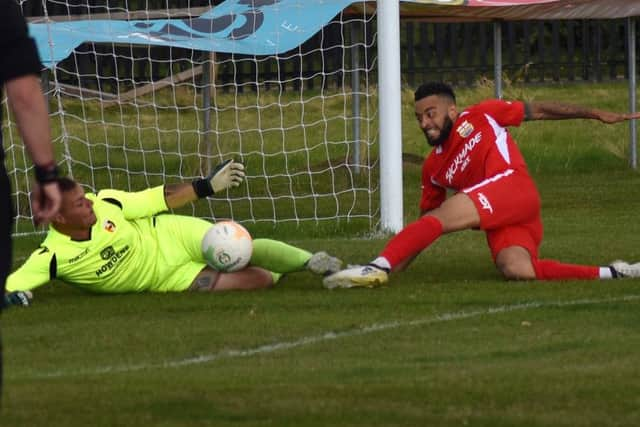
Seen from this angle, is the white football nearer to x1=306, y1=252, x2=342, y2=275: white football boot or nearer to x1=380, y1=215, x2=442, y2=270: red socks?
x1=306, y1=252, x2=342, y2=275: white football boot

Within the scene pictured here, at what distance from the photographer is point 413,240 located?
9492 millimetres

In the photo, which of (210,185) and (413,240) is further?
(413,240)

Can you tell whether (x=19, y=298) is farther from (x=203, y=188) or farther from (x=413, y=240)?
(x=413, y=240)

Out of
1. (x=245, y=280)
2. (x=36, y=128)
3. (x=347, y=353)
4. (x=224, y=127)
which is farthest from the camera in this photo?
(x=224, y=127)

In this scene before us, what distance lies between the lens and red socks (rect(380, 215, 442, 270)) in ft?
31.1

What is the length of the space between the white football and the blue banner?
202 inches

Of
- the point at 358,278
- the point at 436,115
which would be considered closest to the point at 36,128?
the point at 358,278

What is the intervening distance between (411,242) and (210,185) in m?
1.22

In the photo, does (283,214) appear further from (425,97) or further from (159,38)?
(425,97)

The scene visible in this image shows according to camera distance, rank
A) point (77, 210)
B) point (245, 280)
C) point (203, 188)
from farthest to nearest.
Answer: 1. point (245, 280)
2. point (203, 188)
3. point (77, 210)

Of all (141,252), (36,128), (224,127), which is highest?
(36,128)

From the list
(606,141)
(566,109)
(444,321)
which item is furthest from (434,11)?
(444,321)

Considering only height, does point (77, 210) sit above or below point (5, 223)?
below

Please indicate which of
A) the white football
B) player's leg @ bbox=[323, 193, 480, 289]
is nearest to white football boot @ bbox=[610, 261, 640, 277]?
player's leg @ bbox=[323, 193, 480, 289]
